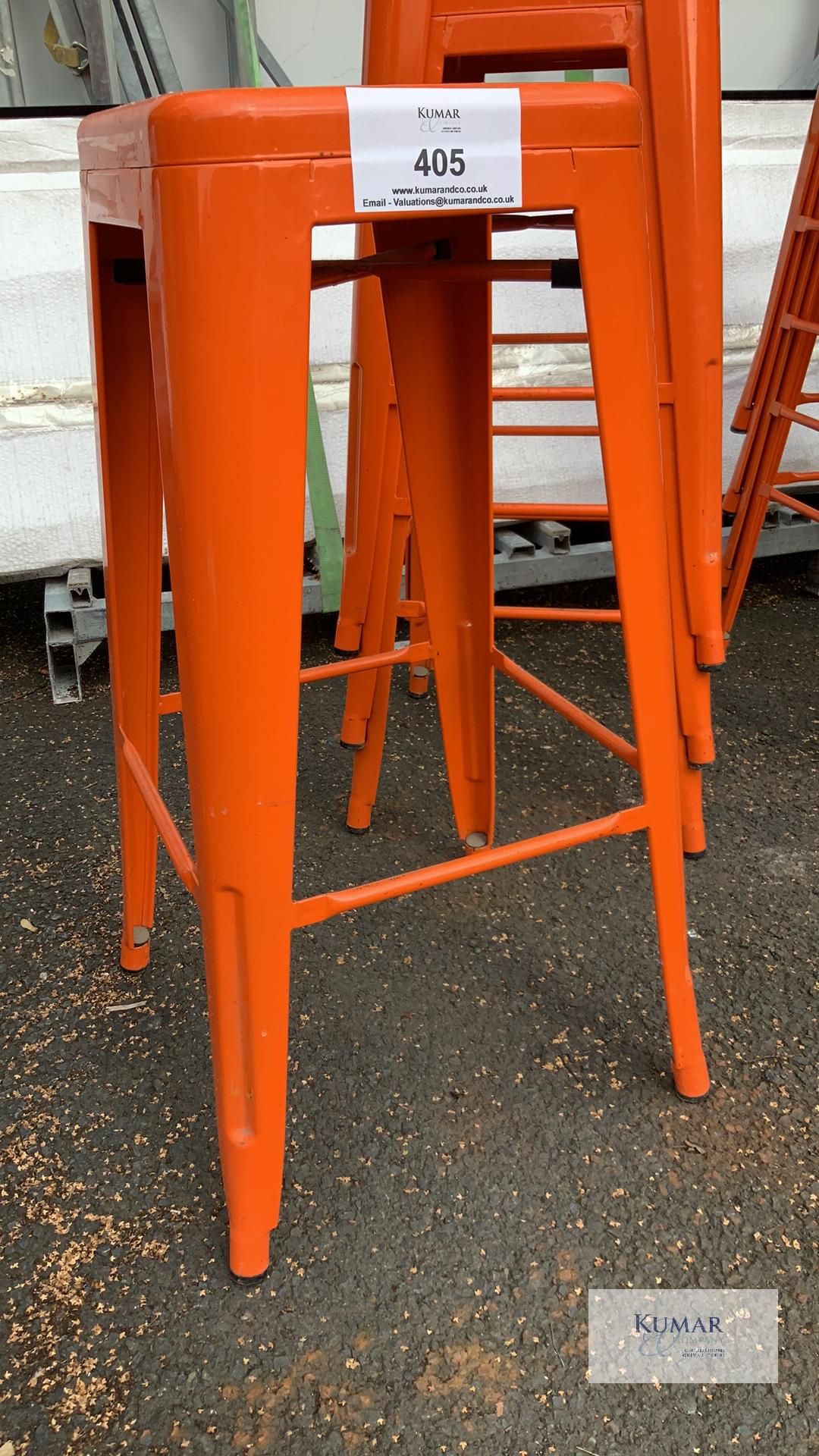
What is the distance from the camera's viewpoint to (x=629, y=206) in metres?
0.83

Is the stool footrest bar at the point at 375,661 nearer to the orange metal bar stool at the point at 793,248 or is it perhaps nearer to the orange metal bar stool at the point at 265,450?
the orange metal bar stool at the point at 265,450

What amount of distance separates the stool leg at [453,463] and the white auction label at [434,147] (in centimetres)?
36

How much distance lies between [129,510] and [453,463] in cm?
38

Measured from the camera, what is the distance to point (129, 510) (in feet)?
3.82

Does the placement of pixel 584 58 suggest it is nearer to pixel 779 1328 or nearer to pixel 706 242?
pixel 706 242

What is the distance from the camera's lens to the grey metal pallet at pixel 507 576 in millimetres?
2127

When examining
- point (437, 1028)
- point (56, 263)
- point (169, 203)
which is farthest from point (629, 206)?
point (56, 263)

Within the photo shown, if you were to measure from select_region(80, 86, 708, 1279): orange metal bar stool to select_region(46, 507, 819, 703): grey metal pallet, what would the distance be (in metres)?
0.87

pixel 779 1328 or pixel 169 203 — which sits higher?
pixel 169 203

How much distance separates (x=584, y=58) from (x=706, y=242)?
248 millimetres

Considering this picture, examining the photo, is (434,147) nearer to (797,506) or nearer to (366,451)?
(366,451)

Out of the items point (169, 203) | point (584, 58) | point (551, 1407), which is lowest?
point (551, 1407)

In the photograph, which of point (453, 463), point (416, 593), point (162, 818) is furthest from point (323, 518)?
point (162, 818)

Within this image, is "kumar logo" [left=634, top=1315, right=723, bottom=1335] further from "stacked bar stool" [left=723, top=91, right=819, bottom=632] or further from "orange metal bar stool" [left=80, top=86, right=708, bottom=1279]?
"stacked bar stool" [left=723, top=91, right=819, bottom=632]
